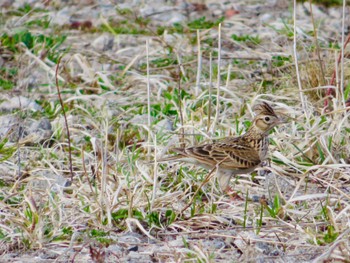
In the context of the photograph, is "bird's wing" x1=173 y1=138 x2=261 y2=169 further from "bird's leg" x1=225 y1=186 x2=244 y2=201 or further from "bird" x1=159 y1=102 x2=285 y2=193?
"bird's leg" x1=225 y1=186 x2=244 y2=201

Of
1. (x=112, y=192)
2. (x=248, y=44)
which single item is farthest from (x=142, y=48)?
(x=112, y=192)

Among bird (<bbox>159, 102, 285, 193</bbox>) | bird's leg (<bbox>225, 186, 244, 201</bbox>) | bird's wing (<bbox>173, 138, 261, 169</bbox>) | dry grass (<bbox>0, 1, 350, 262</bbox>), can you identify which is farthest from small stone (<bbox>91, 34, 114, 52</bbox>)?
bird's leg (<bbox>225, 186, 244, 201</bbox>)

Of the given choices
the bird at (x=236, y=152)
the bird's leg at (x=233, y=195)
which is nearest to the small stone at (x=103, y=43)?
the bird at (x=236, y=152)

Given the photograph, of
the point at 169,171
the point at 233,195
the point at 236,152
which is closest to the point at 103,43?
the point at 169,171

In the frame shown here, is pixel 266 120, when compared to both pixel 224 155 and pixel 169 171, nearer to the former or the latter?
pixel 224 155

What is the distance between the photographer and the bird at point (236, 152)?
7125 mm

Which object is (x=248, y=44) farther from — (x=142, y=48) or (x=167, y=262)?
(x=167, y=262)

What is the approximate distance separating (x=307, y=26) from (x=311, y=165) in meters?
3.96

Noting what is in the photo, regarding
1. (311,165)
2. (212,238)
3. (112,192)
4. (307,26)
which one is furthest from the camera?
(307,26)

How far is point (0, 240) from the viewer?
20.1 ft

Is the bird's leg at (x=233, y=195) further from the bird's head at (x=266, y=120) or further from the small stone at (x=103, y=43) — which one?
the small stone at (x=103, y=43)

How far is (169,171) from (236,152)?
0.52 m

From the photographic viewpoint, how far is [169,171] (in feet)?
24.3

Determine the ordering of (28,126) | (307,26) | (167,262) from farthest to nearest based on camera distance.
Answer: (307,26) < (28,126) < (167,262)
